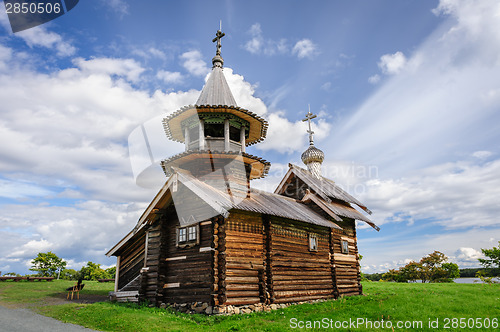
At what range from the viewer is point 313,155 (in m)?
29.0

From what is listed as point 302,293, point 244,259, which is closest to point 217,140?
point 244,259

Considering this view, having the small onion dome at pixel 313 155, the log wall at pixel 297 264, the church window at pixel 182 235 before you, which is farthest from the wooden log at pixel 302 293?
the small onion dome at pixel 313 155

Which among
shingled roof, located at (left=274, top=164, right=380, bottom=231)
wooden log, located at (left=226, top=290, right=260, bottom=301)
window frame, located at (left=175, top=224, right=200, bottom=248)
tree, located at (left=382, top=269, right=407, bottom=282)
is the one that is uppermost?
shingled roof, located at (left=274, top=164, right=380, bottom=231)

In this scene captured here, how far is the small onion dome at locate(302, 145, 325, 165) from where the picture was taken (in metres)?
29.1

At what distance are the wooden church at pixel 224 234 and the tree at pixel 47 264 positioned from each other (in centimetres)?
2333

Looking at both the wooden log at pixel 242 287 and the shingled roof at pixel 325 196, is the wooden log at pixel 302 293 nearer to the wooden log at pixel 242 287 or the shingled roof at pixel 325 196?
the wooden log at pixel 242 287

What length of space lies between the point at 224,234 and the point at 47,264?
32.8 metres

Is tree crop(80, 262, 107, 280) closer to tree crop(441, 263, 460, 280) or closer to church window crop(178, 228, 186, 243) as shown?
church window crop(178, 228, 186, 243)

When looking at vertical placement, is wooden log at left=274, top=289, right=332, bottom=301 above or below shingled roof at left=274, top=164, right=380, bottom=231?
below

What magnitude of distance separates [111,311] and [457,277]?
156 ft

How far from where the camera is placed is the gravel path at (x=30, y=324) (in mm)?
10398

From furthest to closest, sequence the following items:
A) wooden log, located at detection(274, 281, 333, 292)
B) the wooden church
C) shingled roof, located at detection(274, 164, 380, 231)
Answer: shingled roof, located at detection(274, 164, 380, 231), wooden log, located at detection(274, 281, 333, 292), the wooden church

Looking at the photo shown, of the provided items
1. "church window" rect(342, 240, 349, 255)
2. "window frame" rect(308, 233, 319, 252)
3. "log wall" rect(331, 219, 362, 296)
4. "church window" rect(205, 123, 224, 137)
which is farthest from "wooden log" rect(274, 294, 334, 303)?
"church window" rect(205, 123, 224, 137)

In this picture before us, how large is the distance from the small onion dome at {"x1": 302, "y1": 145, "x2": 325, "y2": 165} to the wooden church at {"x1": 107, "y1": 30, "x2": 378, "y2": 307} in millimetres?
6790
